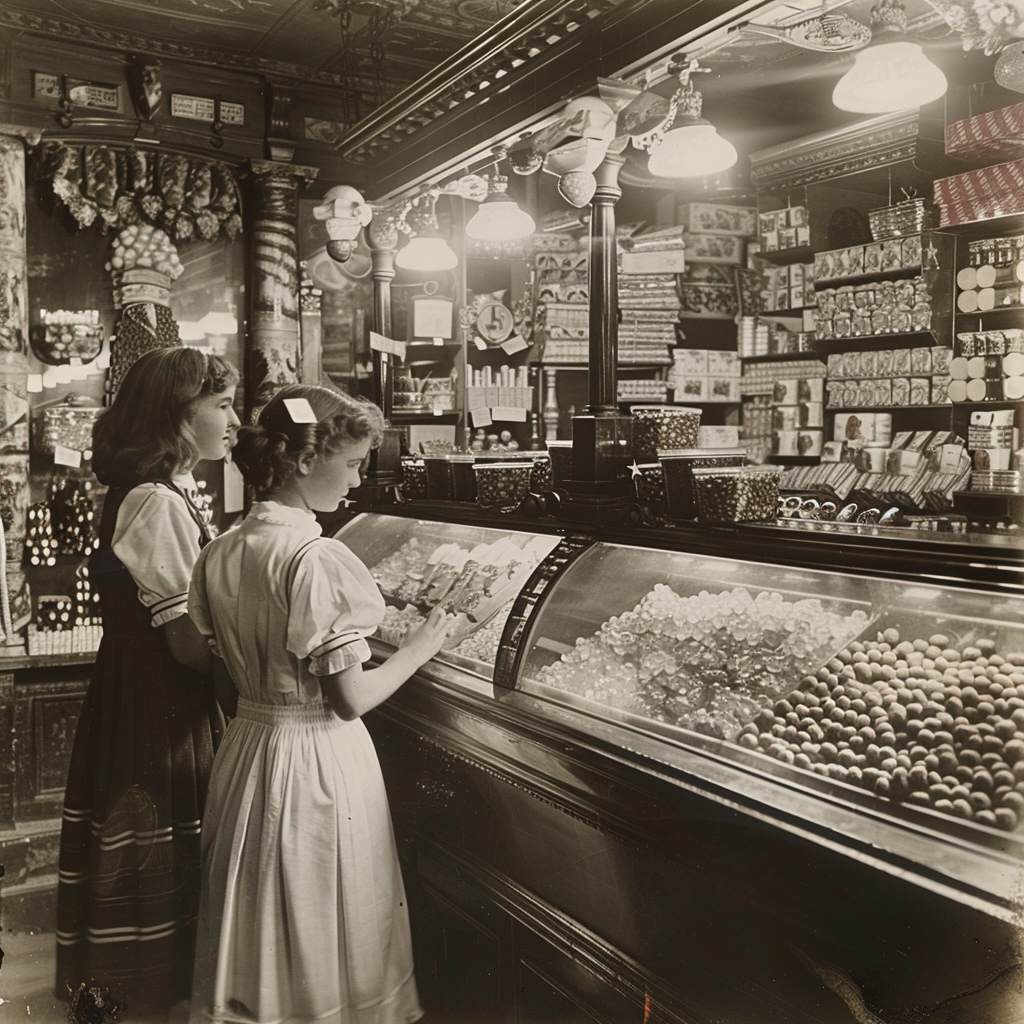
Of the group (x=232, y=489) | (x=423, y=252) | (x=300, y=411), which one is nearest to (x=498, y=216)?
(x=423, y=252)

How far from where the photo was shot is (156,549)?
232 cm

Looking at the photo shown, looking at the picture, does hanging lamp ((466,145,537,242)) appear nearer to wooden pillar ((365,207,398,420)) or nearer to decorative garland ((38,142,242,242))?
wooden pillar ((365,207,398,420))

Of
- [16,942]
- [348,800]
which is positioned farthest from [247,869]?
[16,942]

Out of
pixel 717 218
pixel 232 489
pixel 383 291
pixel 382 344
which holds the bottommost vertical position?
pixel 232 489

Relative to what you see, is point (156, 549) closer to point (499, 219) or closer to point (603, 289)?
point (603, 289)

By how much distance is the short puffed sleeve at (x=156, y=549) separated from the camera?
2.32 m

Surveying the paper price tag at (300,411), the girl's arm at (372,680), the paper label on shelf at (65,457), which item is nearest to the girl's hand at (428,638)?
the girl's arm at (372,680)

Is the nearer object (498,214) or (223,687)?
(223,687)

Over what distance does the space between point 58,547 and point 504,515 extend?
262 centimetres

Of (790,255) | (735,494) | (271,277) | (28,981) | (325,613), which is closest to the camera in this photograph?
(325,613)

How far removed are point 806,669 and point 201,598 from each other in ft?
4.53

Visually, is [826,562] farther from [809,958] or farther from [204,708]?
[204,708]

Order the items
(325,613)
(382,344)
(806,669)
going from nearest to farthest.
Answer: (325,613) → (806,669) → (382,344)

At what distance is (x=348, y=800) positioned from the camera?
7.06 feet
